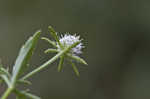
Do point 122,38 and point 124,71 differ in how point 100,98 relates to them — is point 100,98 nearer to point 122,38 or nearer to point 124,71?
point 124,71

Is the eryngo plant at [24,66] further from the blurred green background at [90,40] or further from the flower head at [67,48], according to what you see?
the blurred green background at [90,40]

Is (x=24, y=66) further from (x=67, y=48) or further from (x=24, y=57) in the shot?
(x=67, y=48)

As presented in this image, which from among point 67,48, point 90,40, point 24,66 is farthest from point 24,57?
point 90,40

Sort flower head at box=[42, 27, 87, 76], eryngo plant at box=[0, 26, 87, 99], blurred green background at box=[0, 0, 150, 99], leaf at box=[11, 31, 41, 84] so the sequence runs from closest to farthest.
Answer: eryngo plant at box=[0, 26, 87, 99], leaf at box=[11, 31, 41, 84], flower head at box=[42, 27, 87, 76], blurred green background at box=[0, 0, 150, 99]

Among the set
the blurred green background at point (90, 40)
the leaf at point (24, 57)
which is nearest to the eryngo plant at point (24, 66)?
the leaf at point (24, 57)

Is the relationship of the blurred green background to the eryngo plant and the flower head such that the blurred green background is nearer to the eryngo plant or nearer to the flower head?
the flower head

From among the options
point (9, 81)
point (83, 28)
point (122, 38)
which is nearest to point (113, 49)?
point (122, 38)

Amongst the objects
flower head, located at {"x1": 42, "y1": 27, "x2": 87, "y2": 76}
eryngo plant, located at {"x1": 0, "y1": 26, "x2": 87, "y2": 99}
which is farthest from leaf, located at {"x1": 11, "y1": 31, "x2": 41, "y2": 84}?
flower head, located at {"x1": 42, "y1": 27, "x2": 87, "y2": 76}

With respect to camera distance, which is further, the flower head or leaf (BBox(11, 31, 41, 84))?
the flower head
